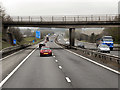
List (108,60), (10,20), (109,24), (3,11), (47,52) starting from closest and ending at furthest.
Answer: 1. (108,60)
2. (47,52)
3. (109,24)
4. (10,20)
5. (3,11)

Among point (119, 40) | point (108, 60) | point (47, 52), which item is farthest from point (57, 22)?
point (119, 40)

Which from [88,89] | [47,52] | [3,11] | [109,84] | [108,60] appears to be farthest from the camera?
[3,11]

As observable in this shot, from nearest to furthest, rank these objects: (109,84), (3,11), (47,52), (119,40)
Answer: (109,84), (47,52), (3,11), (119,40)

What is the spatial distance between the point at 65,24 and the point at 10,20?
1282 centimetres

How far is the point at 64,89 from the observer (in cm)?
891

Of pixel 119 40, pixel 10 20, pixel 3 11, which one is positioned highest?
pixel 3 11

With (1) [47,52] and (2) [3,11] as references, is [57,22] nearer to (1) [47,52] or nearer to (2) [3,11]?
(1) [47,52]

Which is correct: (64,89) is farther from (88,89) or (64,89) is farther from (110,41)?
(110,41)

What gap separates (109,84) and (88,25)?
39117 mm

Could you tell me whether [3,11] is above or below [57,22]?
above

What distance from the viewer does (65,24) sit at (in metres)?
48.2

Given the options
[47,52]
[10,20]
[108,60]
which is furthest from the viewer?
[10,20]

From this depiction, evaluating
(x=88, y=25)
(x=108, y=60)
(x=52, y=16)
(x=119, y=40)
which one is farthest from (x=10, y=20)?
(x=119, y=40)

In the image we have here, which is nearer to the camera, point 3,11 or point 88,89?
point 88,89
